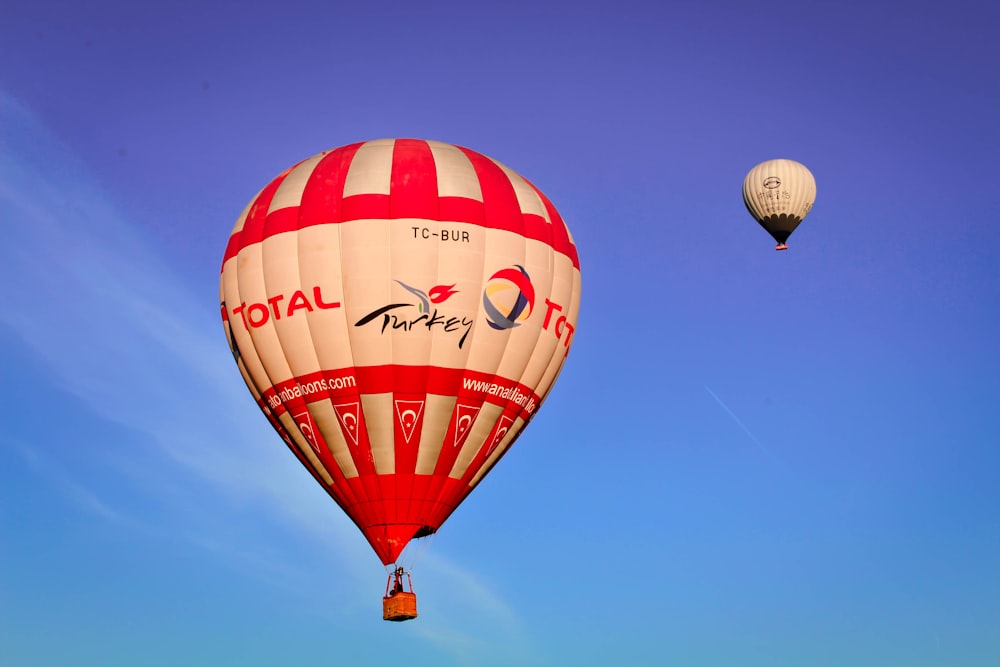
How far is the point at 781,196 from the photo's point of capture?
53.2m

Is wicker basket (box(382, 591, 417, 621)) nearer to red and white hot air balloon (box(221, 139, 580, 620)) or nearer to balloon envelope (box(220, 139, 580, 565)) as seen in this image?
red and white hot air balloon (box(221, 139, 580, 620))

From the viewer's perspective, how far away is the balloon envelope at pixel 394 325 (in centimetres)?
3872

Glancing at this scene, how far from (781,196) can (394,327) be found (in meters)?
19.3

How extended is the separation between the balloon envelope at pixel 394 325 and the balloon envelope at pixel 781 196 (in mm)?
15092

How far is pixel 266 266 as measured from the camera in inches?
1565

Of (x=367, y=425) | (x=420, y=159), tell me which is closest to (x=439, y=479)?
(x=367, y=425)

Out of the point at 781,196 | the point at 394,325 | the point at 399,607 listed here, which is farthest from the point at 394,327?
the point at 781,196

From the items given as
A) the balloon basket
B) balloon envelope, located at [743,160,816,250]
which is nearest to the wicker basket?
the balloon basket

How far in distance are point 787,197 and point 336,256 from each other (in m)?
19.8

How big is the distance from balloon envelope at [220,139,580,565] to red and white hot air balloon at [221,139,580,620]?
34mm

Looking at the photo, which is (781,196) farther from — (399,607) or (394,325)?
(399,607)

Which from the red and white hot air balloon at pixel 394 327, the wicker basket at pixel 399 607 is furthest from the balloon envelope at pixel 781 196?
the wicker basket at pixel 399 607

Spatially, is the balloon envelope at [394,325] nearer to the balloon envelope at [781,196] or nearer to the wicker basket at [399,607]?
the wicker basket at [399,607]

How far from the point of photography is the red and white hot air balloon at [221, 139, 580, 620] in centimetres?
3872
